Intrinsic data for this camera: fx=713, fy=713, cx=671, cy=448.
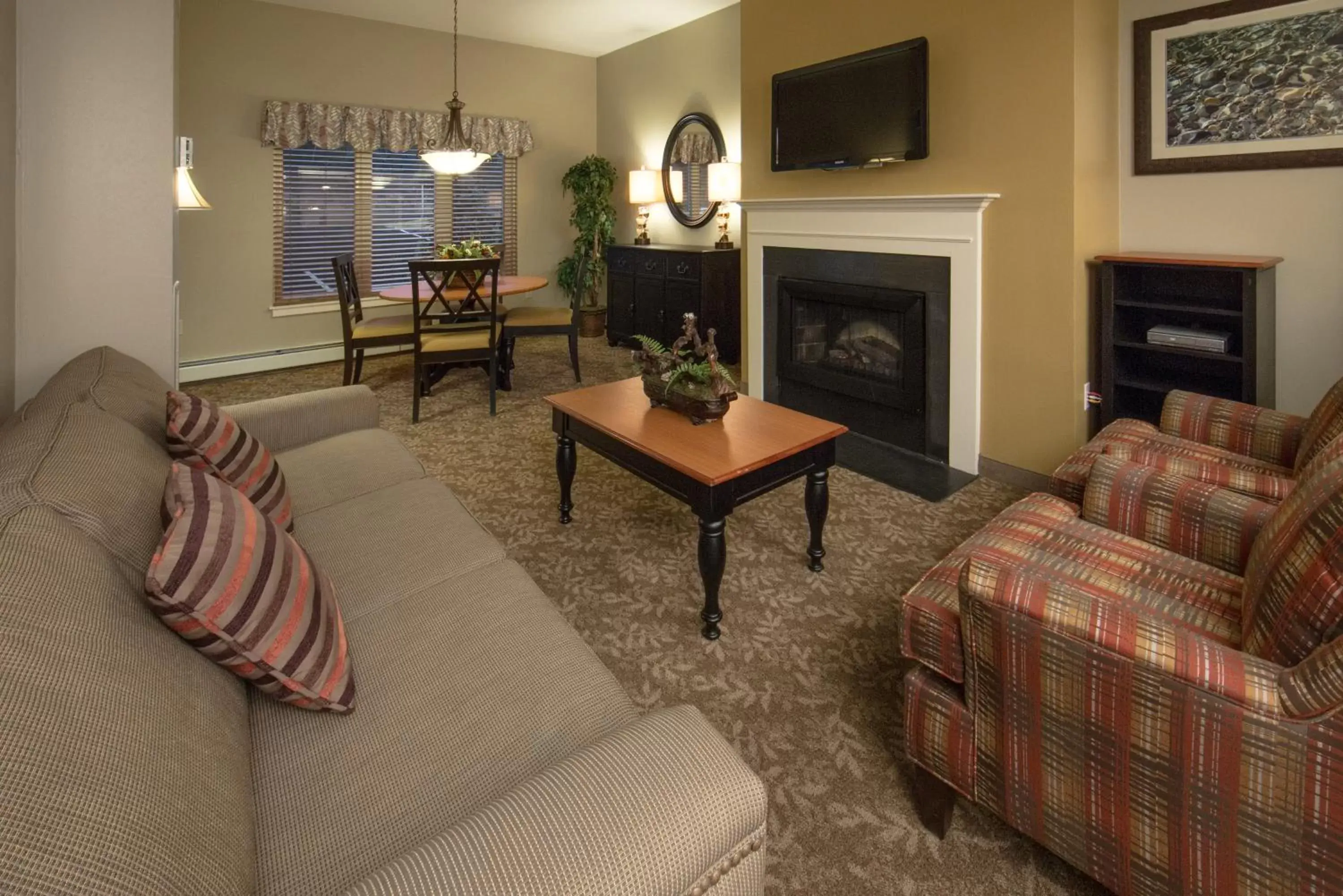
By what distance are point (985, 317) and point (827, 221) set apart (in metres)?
1.08

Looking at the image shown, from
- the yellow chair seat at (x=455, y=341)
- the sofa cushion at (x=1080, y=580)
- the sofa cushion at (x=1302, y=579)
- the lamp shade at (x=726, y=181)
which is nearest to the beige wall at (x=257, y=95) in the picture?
the yellow chair seat at (x=455, y=341)

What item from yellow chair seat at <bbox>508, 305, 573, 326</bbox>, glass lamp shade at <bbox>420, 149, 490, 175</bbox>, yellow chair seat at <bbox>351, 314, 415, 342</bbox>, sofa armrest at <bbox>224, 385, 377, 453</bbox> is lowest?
sofa armrest at <bbox>224, 385, 377, 453</bbox>

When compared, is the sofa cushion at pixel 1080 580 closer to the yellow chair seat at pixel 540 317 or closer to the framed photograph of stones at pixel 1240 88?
the framed photograph of stones at pixel 1240 88

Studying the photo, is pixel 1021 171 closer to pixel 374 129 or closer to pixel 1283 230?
pixel 1283 230

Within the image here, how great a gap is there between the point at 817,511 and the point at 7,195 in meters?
2.65

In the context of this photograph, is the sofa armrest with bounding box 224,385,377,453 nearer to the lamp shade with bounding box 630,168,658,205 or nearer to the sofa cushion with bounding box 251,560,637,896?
the sofa cushion with bounding box 251,560,637,896

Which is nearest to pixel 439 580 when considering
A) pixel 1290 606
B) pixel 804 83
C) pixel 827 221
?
pixel 1290 606

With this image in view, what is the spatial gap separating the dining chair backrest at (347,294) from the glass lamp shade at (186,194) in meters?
1.16

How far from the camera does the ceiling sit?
5.41 m

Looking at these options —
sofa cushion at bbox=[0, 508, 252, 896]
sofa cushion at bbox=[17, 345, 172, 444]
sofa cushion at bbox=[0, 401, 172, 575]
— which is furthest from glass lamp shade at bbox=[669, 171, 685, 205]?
sofa cushion at bbox=[0, 508, 252, 896]

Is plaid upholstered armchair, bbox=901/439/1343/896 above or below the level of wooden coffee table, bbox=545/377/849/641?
below

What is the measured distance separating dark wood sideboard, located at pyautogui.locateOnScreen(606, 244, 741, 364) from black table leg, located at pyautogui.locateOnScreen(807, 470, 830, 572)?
3222mm

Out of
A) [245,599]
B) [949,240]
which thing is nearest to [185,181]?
[245,599]

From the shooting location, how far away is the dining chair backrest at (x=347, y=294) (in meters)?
4.70
